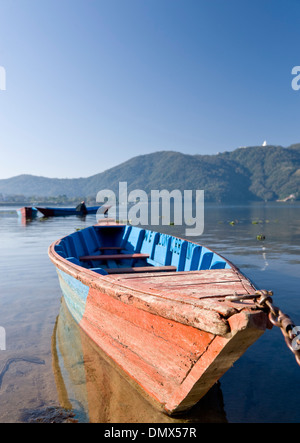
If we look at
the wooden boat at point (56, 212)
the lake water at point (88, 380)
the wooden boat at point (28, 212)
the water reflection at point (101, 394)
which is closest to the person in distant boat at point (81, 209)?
the wooden boat at point (56, 212)

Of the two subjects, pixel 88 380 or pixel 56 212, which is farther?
pixel 56 212

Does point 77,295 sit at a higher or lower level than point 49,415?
higher

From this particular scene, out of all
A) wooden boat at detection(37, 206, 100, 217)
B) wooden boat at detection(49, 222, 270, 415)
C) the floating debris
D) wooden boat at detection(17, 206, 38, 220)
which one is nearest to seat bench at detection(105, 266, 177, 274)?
wooden boat at detection(49, 222, 270, 415)

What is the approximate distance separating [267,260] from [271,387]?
1021 centimetres

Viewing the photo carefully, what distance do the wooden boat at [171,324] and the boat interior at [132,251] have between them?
3.05ft

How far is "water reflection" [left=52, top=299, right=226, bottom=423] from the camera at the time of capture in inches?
159

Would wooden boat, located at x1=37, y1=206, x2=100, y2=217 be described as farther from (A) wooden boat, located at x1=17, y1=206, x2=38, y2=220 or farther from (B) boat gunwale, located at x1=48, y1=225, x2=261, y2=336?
(B) boat gunwale, located at x1=48, y1=225, x2=261, y2=336

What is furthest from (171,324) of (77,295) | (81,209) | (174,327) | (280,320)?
(81,209)

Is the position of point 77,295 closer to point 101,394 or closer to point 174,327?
point 101,394

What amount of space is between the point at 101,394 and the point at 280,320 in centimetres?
329

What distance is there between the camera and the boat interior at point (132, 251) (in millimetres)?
7258

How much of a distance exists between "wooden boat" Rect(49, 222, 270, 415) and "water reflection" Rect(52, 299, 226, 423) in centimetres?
22

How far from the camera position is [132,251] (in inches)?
469

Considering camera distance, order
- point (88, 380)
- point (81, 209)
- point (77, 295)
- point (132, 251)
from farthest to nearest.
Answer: point (81, 209) → point (132, 251) → point (77, 295) → point (88, 380)
